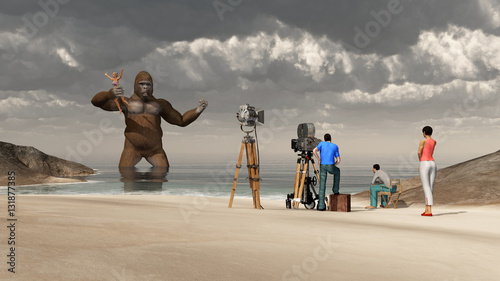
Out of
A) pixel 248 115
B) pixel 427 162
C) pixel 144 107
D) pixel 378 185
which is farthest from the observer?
pixel 144 107

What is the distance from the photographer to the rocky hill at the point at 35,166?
30406mm

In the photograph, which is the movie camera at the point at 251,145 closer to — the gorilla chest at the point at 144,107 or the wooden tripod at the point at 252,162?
the wooden tripod at the point at 252,162

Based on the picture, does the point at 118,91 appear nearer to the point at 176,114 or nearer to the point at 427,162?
the point at 176,114

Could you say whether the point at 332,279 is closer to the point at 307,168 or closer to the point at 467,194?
the point at 307,168

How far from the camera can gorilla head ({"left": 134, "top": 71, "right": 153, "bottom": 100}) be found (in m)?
32.5

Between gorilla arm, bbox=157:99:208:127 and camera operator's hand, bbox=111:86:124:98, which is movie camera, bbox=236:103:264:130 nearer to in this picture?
camera operator's hand, bbox=111:86:124:98

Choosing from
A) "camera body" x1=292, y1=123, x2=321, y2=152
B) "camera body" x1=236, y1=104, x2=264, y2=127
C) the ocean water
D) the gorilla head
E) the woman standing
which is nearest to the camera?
the woman standing

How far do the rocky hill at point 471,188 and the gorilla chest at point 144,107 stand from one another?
72.8ft

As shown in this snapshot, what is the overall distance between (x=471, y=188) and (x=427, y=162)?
192 inches

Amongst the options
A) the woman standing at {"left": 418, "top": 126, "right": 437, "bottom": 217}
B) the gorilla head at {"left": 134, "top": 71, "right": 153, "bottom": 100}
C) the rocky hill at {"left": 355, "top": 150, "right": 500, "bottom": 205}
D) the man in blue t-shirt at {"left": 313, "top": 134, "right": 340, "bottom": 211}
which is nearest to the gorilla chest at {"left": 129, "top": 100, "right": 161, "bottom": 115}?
the gorilla head at {"left": 134, "top": 71, "right": 153, "bottom": 100}

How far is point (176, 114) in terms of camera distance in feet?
113

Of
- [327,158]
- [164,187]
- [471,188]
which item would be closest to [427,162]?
[327,158]

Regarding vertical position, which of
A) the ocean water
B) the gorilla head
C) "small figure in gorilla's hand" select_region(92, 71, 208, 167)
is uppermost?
the gorilla head

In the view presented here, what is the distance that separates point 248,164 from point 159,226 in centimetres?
495
